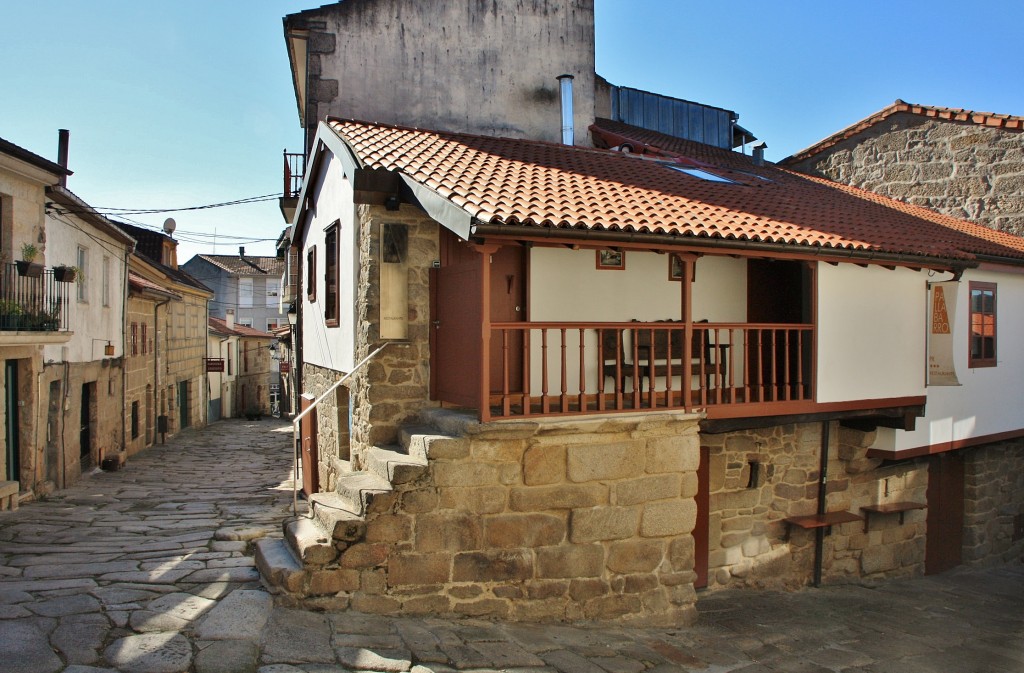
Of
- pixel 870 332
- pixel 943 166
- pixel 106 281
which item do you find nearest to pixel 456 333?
pixel 870 332

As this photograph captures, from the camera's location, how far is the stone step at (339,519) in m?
5.81

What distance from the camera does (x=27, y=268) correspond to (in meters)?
10.7

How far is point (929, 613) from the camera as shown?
9.02m

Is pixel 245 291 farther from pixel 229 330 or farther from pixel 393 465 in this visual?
pixel 393 465

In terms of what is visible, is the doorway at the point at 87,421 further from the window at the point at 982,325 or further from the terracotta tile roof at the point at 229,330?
the terracotta tile roof at the point at 229,330

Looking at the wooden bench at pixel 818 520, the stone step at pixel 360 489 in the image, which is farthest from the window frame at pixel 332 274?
the wooden bench at pixel 818 520

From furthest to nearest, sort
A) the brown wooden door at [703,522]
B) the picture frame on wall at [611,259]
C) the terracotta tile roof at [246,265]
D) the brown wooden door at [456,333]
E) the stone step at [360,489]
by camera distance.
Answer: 1. the terracotta tile roof at [246,265]
2. the brown wooden door at [703,522]
3. the picture frame on wall at [611,259]
4. the brown wooden door at [456,333]
5. the stone step at [360,489]

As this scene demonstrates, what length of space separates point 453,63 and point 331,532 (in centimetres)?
961

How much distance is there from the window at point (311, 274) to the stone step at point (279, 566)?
5.11 m

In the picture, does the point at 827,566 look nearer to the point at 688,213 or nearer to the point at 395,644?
the point at 688,213

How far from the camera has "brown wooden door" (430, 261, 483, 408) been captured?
665cm

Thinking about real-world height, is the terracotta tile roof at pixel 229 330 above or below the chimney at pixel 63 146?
below

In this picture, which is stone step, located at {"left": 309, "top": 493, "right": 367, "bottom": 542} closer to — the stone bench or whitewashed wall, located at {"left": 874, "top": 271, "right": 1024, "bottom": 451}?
the stone bench

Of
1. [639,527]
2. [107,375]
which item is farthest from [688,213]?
[107,375]
